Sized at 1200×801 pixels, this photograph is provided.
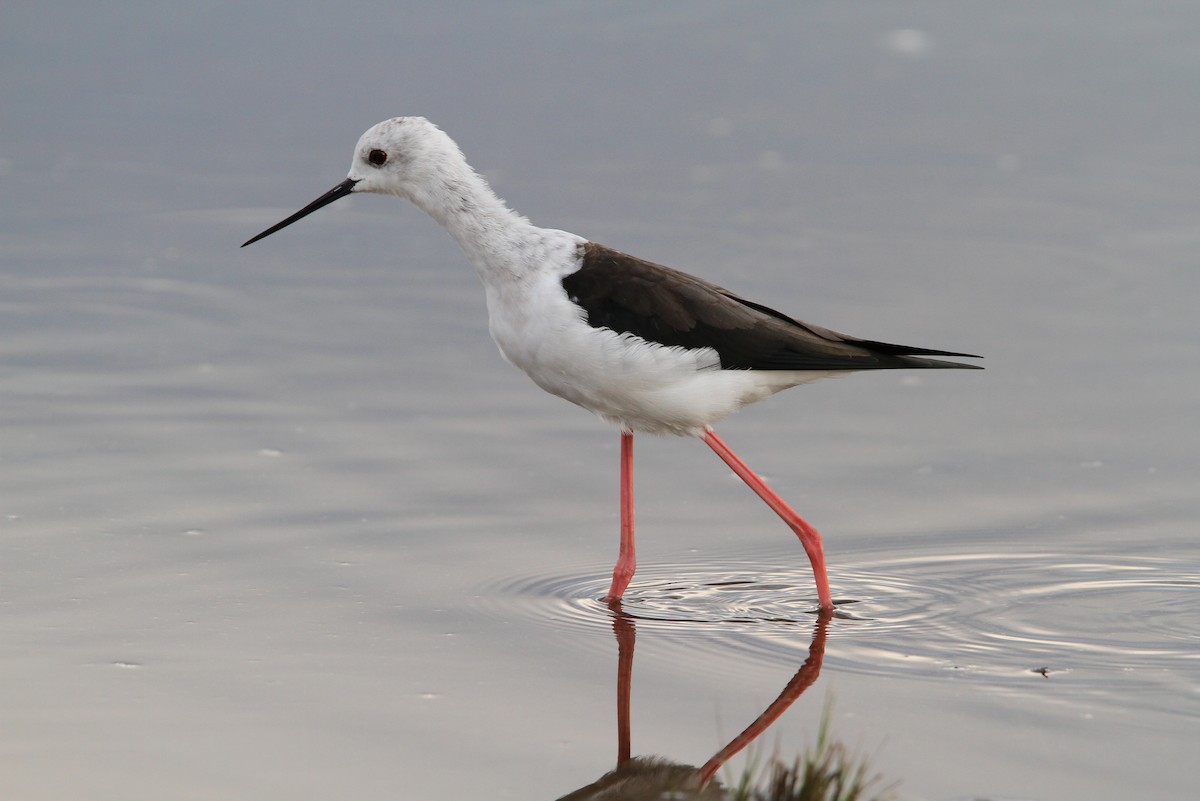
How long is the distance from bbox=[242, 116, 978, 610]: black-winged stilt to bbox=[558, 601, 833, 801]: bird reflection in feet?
2.74

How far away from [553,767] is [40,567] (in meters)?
2.45

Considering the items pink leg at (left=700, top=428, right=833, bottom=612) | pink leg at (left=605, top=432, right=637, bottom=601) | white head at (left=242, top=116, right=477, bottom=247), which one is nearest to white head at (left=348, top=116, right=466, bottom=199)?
white head at (left=242, top=116, right=477, bottom=247)

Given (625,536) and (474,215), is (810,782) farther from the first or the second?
(474,215)

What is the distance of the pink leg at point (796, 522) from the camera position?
6.50 m

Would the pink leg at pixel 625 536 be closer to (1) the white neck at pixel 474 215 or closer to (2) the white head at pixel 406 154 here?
(1) the white neck at pixel 474 215

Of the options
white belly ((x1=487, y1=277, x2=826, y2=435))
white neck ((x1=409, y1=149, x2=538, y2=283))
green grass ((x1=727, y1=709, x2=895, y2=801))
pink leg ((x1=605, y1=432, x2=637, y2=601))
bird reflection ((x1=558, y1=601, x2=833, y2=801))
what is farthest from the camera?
pink leg ((x1=605, y1=432, x2=637, y2=601))

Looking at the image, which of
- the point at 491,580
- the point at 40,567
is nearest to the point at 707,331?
the point at 491,580

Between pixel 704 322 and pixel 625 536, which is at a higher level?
pixel 704 322

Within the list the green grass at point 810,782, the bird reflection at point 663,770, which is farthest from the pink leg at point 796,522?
the green grass at point 810,782

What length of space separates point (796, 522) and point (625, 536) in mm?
638

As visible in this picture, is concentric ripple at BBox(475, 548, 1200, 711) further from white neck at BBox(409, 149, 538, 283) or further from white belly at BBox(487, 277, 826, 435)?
white neck at BBox(409, 149, 538, 283)

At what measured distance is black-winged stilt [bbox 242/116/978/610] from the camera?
6.27m

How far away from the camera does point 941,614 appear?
6309 mm

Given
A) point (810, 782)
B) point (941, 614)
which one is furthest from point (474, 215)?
point (810, 782)
